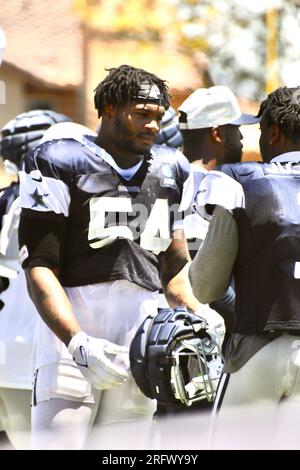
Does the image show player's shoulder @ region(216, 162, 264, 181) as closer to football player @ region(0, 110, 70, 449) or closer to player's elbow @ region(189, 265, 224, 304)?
player's elbow @ region(189, 265, 224, 304)

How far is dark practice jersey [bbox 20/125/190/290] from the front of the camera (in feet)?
10.7

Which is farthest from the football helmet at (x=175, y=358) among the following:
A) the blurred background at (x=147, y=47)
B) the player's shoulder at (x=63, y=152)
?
the blurred background at (x=147, y=47)

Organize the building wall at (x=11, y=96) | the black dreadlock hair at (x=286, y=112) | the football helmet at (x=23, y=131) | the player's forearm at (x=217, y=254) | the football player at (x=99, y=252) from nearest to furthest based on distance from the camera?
the player's forearm at (x=217, y=254) < the black dreadlock hair at (x=286, y=112) < the football player at (x=99, y=252) < the building wall at (x=11, y=96) < the football helmet at (x=23, y=131)

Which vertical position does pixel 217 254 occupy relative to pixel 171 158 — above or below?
below

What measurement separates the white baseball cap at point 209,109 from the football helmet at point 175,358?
0.94 m

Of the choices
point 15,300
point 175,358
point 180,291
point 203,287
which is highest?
point 203,287

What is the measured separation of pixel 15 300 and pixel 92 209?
0.98 m

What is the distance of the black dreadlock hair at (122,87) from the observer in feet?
11.1

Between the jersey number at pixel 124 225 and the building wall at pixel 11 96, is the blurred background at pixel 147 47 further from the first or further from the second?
the jersey number at pixel 124 225

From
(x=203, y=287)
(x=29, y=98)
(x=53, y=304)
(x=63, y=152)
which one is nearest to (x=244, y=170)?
(x=203, y=287)

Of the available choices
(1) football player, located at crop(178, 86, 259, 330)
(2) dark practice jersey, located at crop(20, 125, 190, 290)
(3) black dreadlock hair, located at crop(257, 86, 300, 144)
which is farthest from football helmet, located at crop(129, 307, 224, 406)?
(1) football player, located at crop(178, 86, 259, 330)

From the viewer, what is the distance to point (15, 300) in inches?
164

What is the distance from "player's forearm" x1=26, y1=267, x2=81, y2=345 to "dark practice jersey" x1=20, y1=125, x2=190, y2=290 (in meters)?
0.08

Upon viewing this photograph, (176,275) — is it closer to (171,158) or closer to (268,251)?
(171,158)
